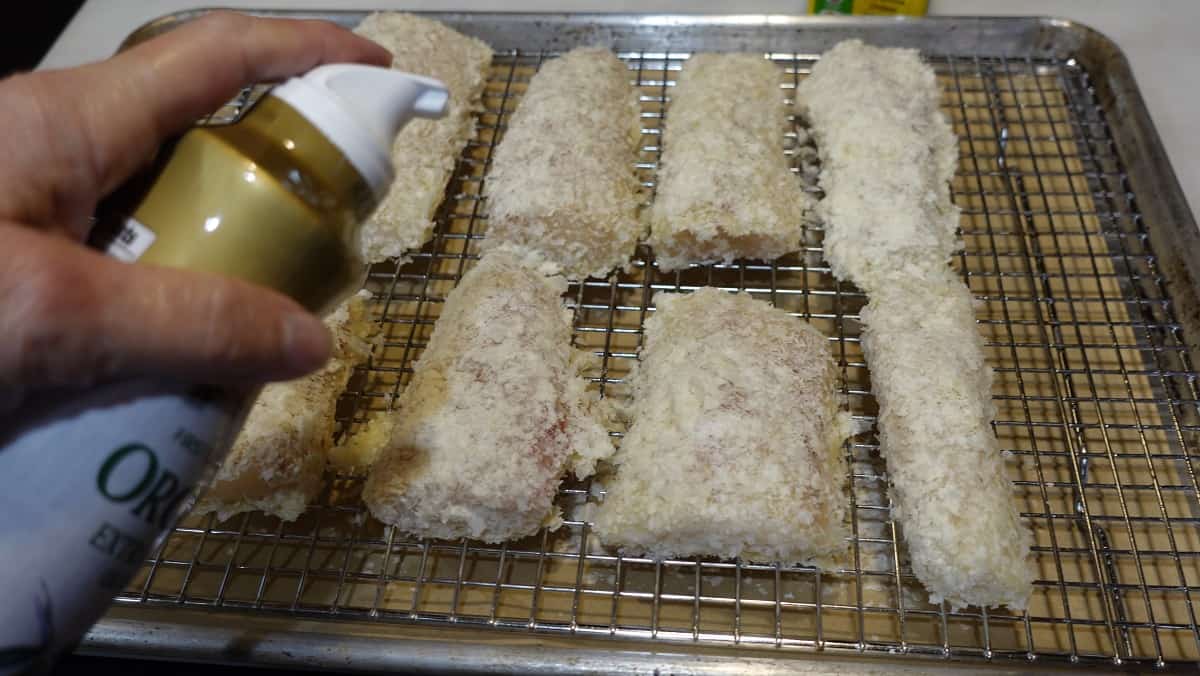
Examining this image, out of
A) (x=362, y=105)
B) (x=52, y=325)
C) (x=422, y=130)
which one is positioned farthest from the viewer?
(x=422, y=130)

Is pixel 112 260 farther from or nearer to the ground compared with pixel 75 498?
farther from the ground

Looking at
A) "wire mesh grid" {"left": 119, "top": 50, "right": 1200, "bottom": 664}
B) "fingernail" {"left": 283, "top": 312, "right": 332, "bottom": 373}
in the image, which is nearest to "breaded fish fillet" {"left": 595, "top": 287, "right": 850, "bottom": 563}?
"wire mesh grid" {"left": 119, "top": 50, "right": 1200, "bottom": 664}

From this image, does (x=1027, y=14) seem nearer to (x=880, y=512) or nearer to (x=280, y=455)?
(x=880, y=512)

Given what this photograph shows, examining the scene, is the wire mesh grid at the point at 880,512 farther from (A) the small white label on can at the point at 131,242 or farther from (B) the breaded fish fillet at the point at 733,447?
(A) the small white label on can at the point at 131,242

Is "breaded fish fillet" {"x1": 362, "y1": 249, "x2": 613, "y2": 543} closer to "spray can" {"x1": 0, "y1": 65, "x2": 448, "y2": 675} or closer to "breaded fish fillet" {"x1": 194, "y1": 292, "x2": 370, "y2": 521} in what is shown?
"breaded fish fillet" {"x1": 194, "y1": 292, "x2": 370, "y2": 521}

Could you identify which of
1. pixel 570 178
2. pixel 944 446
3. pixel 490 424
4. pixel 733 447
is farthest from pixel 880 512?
pixel 570 178

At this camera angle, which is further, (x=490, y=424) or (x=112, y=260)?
(x=490, y=424)
